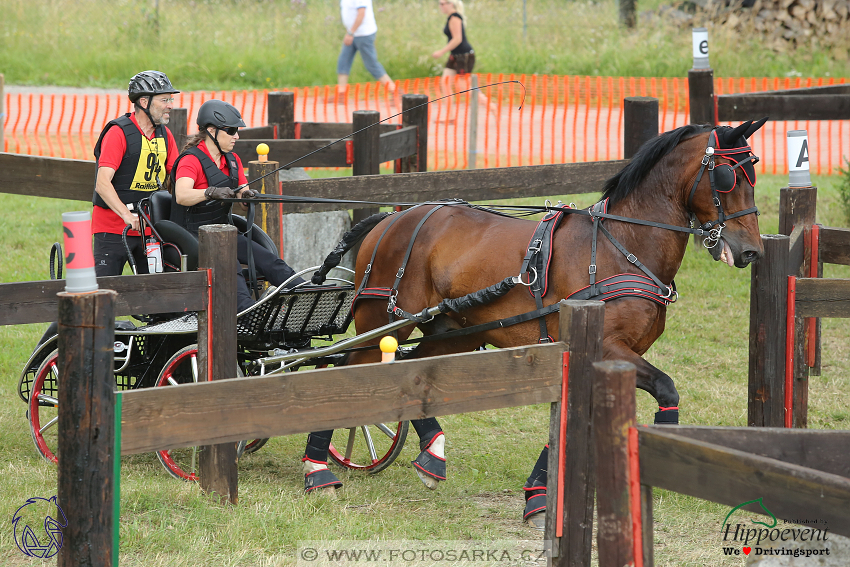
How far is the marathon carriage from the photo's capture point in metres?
4.77

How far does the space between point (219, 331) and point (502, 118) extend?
11.1m

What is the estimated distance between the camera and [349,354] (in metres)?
5.08

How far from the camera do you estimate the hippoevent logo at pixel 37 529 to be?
3518mm

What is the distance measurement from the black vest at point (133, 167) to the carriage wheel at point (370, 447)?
1926 millimetres

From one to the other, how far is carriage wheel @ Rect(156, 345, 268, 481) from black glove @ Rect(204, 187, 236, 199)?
2.62ft

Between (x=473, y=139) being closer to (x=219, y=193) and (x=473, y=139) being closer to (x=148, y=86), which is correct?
(x=148, y=86)

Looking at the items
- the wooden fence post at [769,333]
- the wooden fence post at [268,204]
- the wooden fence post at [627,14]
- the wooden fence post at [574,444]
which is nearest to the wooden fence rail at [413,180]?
the wooden fence post at [268,204]

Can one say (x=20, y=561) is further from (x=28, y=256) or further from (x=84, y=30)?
(x=84, y=30)

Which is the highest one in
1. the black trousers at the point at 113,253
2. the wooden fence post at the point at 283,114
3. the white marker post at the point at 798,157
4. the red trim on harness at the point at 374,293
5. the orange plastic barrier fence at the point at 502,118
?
the orange plastic barrier fence at the point at 502,118

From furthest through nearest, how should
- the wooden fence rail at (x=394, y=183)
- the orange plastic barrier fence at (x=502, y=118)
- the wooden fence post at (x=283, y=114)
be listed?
the orange plastic barrier fence at (x=502, y=118)
the wooden fence post at (x=283, y=114)
the wooden fence rail at (x=394, y=183)

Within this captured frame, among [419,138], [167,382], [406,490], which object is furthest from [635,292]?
[419,138]

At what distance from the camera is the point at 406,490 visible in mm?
4828

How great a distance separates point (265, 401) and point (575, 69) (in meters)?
15.5

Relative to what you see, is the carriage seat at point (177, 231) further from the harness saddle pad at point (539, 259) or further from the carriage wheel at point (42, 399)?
the harness saddle pad at point (539, 259)
